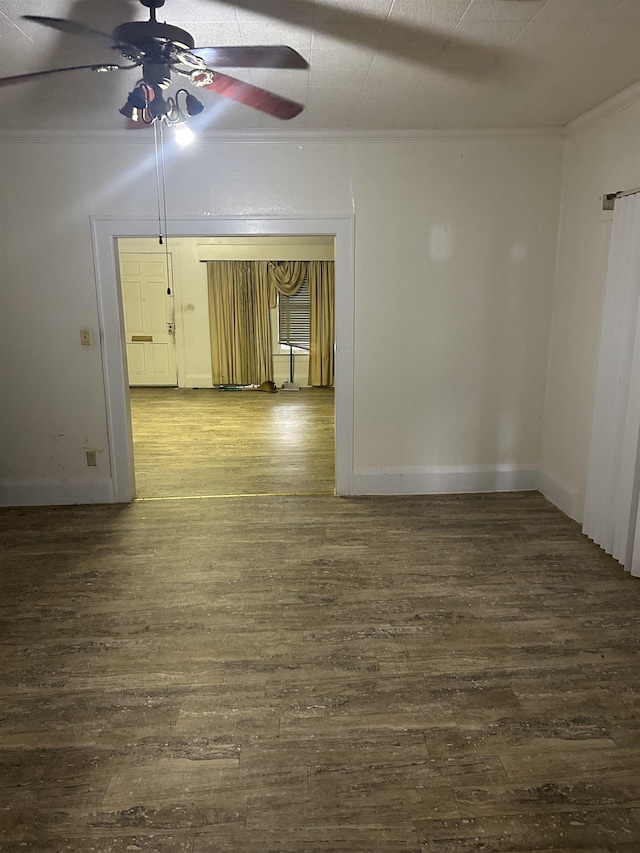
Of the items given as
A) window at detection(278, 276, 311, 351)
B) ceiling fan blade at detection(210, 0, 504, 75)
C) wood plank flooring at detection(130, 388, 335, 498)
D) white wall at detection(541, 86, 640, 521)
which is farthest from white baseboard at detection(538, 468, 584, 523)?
window at detection(278, 276, 311, 351)

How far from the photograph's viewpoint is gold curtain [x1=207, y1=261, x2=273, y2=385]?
9.21 meters

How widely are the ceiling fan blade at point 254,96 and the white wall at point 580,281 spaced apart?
182cm

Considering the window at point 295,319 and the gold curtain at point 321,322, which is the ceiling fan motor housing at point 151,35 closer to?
the gold curtain at point 321,322

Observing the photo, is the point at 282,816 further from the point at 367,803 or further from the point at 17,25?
the point at 17,25

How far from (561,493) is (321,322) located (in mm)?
5806

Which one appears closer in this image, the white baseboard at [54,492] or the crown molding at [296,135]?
the crown molding at [296,135]

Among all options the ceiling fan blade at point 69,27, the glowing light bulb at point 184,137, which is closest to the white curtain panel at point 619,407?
the glowing light bulb at point 184,137

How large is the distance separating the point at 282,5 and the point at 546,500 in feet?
11.5

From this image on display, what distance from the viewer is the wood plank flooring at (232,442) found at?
15.9 ft

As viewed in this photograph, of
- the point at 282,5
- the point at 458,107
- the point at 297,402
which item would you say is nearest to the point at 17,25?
the point at 282,5

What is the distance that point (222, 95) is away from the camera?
320 centimetres

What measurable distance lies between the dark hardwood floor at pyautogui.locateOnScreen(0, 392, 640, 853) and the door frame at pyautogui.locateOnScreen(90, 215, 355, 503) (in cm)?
71

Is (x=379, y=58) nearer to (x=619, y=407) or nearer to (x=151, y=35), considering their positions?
(x=151, y=35)

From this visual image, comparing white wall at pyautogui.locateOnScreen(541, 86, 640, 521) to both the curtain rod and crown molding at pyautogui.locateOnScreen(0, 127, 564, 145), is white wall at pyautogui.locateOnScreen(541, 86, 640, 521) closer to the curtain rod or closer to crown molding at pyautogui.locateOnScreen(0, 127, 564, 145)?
the curtain rod
